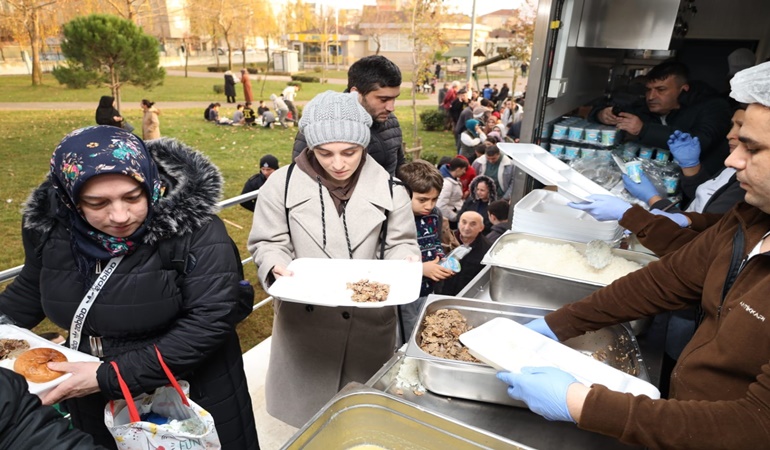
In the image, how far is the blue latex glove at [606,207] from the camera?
2027 millimetres

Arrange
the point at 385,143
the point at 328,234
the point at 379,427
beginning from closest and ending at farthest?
the point at 379,427, the point at 328,234, the point at 385,143

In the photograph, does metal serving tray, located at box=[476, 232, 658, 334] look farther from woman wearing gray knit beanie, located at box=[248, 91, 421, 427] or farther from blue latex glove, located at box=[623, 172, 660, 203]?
blue latex glove, located at box=[623, 172, 660, 203]

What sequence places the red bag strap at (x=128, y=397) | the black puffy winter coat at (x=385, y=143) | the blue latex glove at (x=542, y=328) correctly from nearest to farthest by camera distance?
the red bag strap at (x=128, y=397)
the blue latex glove at (x=542, y=328)
the black puffy winter coat at (x=385, y=143)

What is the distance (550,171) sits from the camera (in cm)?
229

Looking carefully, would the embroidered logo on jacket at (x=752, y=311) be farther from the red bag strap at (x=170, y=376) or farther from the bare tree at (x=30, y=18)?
the bare tree at (x=30, y=18)

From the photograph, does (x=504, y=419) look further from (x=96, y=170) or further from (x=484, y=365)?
(x=96, y=170)

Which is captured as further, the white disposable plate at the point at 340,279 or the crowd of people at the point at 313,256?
the white disposable plate at the point at 340,279

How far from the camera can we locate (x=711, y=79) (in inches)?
157

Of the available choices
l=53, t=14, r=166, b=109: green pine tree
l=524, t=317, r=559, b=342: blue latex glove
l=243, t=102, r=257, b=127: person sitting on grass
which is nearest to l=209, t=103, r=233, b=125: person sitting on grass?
l=243, t=102, r=257, b=127: person sitting on grass

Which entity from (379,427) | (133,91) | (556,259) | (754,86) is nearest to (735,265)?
(754,86)

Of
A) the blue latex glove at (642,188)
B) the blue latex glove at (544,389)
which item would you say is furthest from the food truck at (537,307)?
the blue latex glove at (642,188)

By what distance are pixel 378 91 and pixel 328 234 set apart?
3.25 ft

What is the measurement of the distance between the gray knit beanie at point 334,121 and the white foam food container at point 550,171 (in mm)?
767

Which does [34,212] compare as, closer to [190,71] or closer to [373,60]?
[373,60]
